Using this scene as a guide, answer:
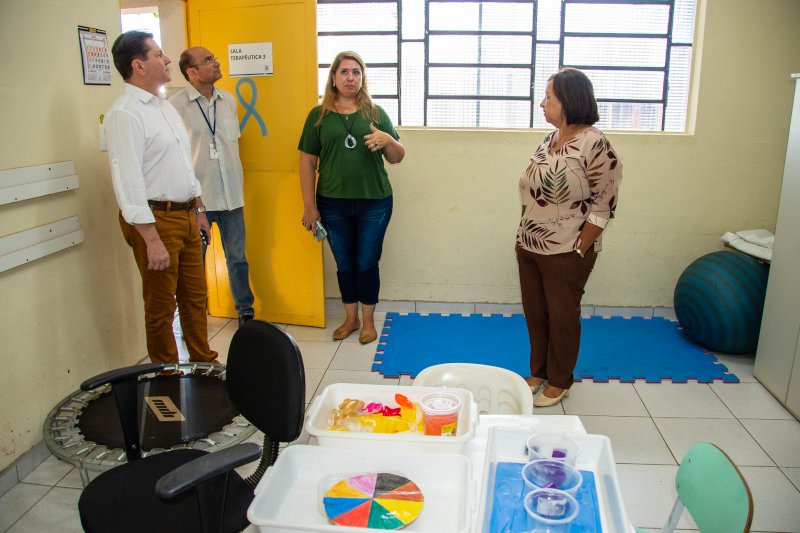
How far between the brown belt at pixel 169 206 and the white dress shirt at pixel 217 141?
2.15 feet

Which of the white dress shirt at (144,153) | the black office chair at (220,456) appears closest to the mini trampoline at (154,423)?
the black office chair at (220,456)

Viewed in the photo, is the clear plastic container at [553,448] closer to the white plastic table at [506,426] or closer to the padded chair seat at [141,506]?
the white plastic table at [506,426]

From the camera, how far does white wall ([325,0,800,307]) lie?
360cm

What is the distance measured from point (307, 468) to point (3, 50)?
209cm

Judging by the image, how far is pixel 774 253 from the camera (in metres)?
2.93

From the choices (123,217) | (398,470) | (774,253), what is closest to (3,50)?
(123,217)

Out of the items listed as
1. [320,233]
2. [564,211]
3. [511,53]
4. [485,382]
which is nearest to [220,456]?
[485,382]

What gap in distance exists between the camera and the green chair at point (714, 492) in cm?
111

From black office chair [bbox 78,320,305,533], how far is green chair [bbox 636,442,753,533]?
0.99m

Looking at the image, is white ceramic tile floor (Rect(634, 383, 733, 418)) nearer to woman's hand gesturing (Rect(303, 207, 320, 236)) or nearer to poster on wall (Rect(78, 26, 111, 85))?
woman's hand gesturing (Rect(303, 207, 320, 236))

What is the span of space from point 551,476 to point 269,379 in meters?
0.80

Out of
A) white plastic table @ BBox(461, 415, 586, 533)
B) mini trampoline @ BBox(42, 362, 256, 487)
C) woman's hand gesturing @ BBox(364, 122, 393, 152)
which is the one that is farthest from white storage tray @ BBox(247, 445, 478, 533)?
woman's hand gesturing @ BBox(364, 122, 393, 152)

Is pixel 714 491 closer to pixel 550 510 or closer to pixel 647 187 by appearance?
pixel 550 510

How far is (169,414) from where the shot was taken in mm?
2527
